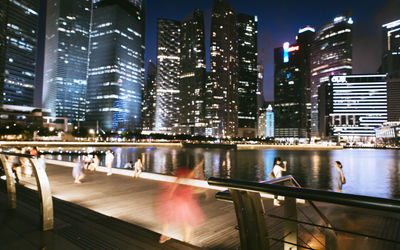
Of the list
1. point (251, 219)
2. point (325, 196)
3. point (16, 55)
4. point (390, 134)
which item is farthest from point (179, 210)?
point (16, 55)

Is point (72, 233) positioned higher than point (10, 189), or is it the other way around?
point (10, 189)

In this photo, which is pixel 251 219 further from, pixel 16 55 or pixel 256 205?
pixel 16 55

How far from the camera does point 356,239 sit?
18.9 ft

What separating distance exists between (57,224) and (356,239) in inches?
271

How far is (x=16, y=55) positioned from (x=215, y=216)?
9369 inches

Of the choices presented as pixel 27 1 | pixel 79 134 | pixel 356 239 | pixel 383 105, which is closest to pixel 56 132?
pixel 79 134

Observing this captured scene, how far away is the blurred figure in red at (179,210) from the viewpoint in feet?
21.4

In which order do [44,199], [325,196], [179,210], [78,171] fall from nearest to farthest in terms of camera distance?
[325,196], [44,199], [179,210], [78,171]

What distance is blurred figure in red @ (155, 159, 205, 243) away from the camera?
6535mm

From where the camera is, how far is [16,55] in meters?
188

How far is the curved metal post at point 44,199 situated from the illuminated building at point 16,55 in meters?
221

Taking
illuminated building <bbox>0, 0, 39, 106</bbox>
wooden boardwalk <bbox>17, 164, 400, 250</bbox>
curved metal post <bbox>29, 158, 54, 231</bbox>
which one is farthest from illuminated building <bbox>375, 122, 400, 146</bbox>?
illuminated building <bbox>0, 0, 39, 106</bbox>

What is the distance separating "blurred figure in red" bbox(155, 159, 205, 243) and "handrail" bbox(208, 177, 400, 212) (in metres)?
2.91

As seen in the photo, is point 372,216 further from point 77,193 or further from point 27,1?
point 27,1
